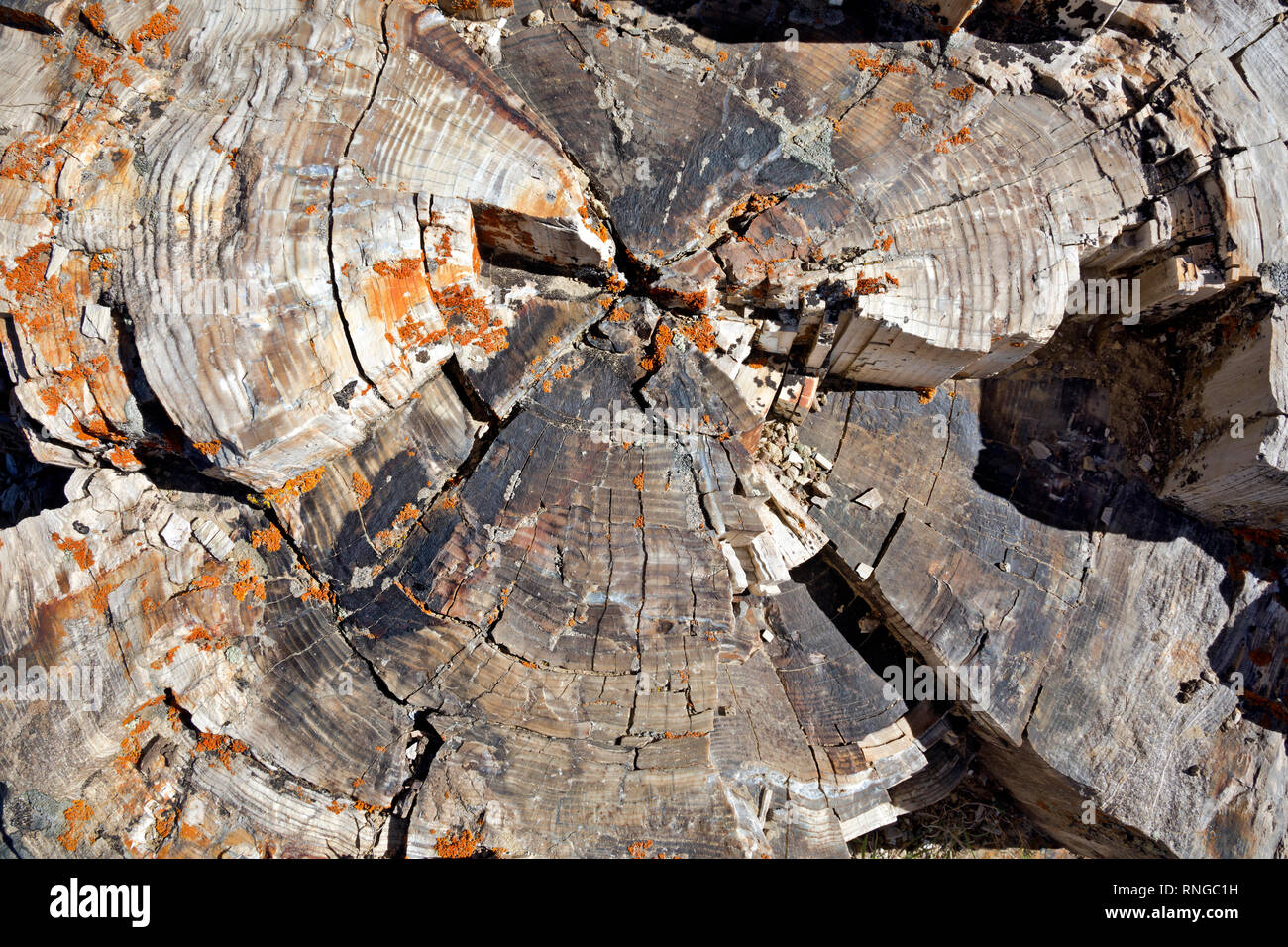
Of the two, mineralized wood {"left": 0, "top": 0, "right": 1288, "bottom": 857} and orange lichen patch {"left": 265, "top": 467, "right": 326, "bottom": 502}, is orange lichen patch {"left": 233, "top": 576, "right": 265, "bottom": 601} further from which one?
orange lichen patch {"left": 265, "top": 467, "right": 326, "bottom": 502}

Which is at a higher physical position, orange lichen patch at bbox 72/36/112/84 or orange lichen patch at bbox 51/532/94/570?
orange lichen patch at bbox 72/36/112/84

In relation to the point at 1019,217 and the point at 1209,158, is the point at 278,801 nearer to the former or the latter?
the point at 1019,217

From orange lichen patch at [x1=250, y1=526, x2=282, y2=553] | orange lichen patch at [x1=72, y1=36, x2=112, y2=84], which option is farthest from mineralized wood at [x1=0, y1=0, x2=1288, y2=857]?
orange lichen patch at [x1=72, y1=36, x2=112, y2=84]

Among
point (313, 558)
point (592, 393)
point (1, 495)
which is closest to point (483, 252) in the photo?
point (592, 393)

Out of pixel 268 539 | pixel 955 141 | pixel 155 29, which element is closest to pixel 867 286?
pixel 955 141

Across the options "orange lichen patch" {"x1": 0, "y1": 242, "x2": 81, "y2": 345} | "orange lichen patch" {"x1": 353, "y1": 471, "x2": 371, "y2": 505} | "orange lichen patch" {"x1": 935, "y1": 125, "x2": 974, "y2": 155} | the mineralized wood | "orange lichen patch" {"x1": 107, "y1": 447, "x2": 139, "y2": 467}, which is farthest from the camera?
"orange lichen patch" {"x1": 935, "y1": 125, "x2": 974, "y2": 155}
